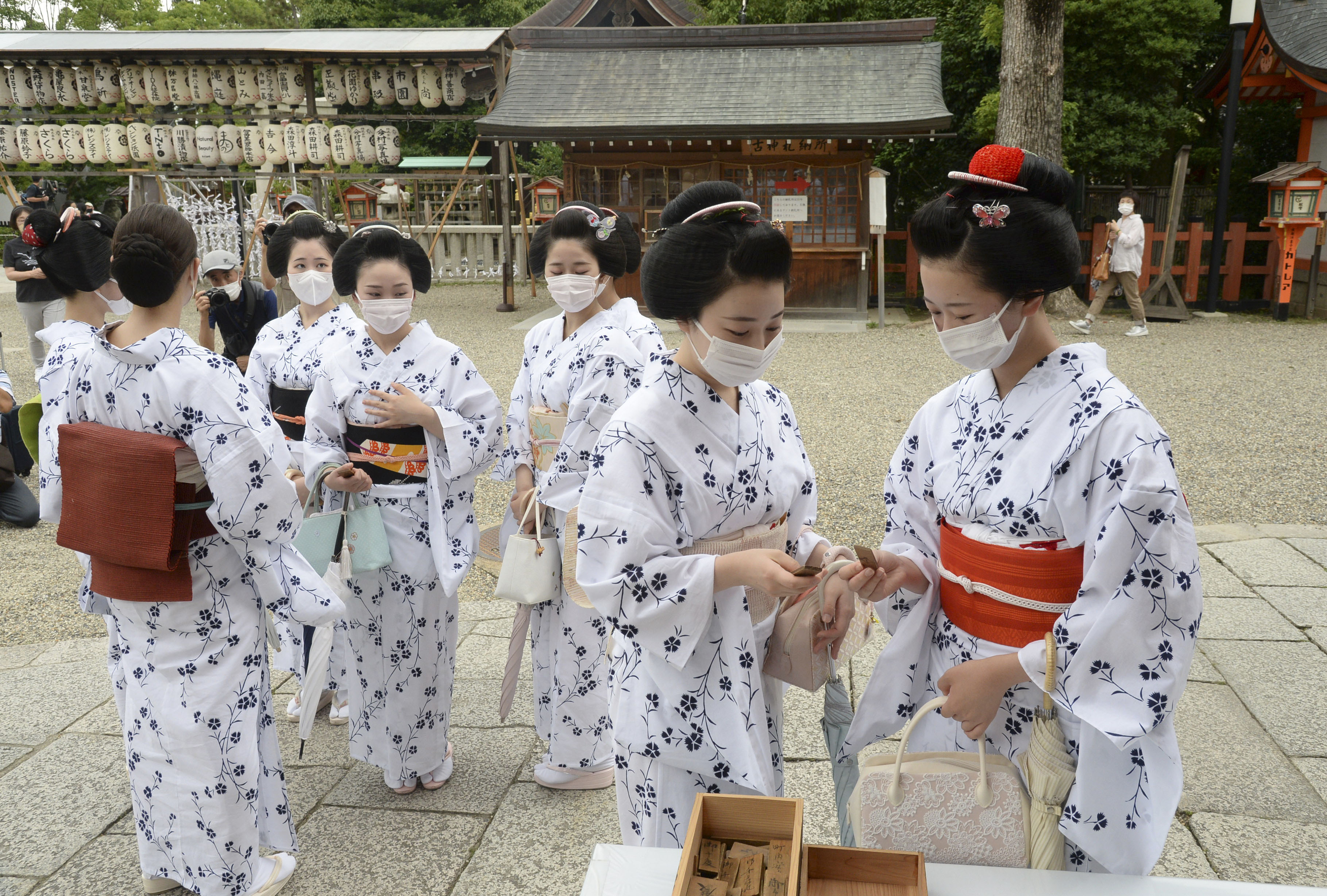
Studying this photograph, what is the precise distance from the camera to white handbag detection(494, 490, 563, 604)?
3.14 meters

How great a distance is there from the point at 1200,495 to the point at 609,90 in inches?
461

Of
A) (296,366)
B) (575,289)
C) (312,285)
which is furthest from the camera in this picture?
(312,285)

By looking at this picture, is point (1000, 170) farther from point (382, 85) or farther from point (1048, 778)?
point (382, 85)

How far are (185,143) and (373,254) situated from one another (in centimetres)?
1456

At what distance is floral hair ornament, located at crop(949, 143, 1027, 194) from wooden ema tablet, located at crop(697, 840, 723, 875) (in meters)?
1.23

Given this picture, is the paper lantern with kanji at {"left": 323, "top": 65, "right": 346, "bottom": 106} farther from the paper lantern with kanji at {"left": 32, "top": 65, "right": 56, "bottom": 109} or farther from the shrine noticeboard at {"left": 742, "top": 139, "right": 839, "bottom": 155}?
the shrine noticeboard at {"left": 742, "top": 139, "right": 839, "bottom": 155}

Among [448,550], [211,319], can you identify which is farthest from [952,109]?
[448,550]

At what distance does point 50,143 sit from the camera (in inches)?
608

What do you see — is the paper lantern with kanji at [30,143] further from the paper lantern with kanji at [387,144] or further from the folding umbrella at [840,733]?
the folding umbrella at [840,733]

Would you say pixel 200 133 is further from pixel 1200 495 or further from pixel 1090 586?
pixel 1090 586

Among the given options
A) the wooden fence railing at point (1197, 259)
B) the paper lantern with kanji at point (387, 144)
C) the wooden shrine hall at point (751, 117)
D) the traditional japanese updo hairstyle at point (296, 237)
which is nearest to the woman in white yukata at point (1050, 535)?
the traditional japanese updo hairstyle at point (296, 237)

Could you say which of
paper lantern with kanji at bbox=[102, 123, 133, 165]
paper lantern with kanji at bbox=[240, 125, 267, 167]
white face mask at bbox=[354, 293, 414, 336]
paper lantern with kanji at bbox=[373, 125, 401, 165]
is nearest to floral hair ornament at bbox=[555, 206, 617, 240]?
white face mask at bbox=[354, 293, 414, 336]

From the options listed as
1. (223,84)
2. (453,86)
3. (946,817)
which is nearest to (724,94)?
(453,86)

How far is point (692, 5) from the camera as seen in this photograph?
23719mm
